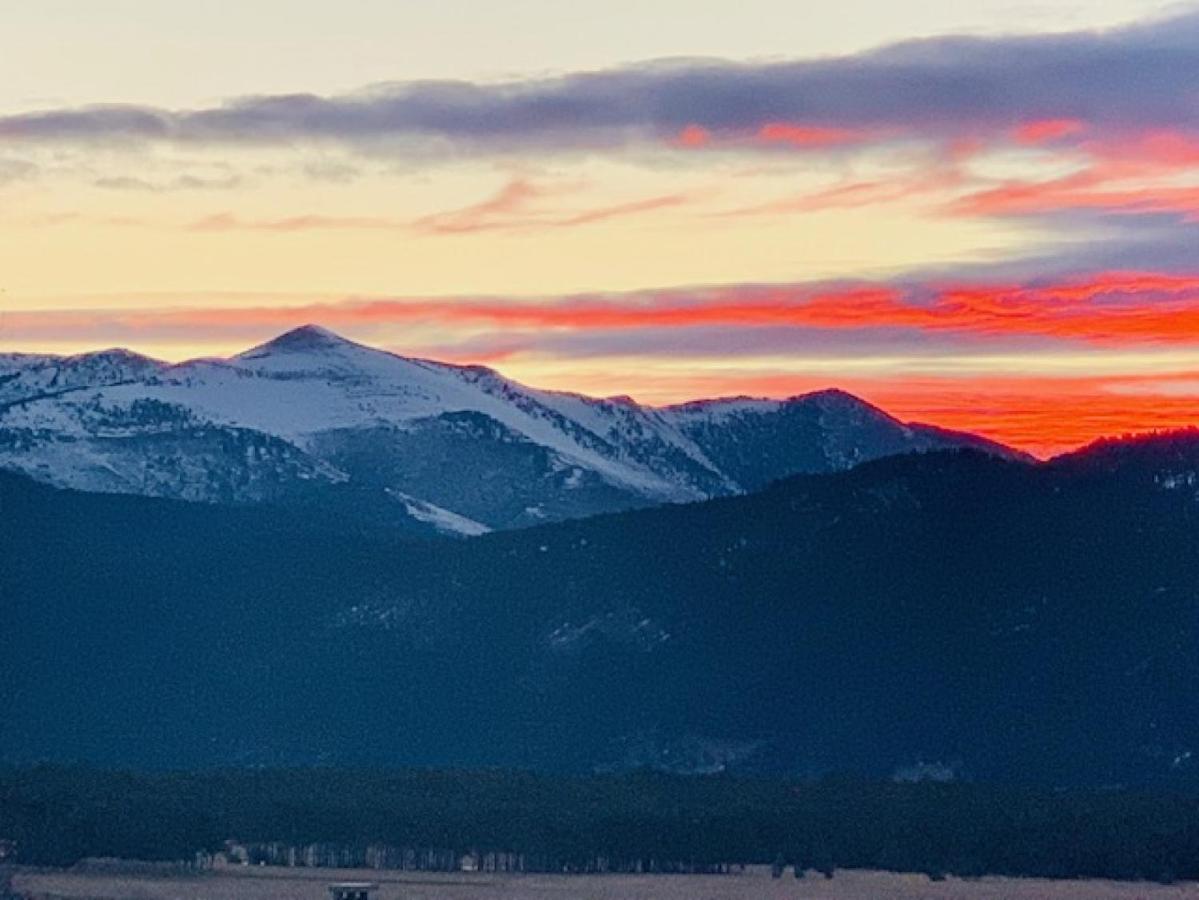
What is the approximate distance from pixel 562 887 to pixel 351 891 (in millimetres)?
20300

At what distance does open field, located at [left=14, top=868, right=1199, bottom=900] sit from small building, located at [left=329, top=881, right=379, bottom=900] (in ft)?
3.10

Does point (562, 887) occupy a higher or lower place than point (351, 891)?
lower

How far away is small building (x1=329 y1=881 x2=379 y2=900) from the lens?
158 m

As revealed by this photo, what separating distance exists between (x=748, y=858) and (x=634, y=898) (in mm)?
20165

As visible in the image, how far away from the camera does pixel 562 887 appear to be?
17788 cm

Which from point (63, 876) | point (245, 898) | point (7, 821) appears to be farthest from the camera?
point (7, 821)

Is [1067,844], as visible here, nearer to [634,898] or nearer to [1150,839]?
[1150,839]

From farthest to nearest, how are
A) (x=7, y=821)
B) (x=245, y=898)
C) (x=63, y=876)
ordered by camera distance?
(x=7, y=821)
(x=63, y=876)
(x=245, y=898)

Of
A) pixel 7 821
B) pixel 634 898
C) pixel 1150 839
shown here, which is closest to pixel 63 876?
pixel 7 821

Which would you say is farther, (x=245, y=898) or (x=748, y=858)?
(x=748, y=858)

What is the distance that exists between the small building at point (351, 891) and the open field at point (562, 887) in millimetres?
946

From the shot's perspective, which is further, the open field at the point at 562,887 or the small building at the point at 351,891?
the open field at the point at 562,887

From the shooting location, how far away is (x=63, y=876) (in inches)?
7116

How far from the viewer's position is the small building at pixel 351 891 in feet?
520
